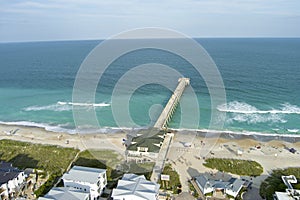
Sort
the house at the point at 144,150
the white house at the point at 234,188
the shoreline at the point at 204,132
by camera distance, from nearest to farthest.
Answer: the white house at the point at 234,188, the house at the point at 144,150, the shoreline at the point at 204,132

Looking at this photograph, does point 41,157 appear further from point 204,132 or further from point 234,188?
point 204,132

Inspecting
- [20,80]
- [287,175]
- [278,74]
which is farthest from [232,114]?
[20,80]

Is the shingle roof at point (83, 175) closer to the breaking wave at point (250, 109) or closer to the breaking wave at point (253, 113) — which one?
the breaking wave at point (253, 113)

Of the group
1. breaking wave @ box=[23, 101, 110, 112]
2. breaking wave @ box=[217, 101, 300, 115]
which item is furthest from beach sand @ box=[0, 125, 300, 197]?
breaking wave @ box=[217, 101, 300, 115]

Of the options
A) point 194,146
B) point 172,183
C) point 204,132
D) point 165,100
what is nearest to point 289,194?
point 172,183

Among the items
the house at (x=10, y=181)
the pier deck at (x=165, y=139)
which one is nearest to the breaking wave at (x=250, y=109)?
the pier deck at (x=165, y=139)

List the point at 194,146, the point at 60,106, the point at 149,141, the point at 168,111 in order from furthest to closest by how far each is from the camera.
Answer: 1. the point at 60,106
2. the point at 168,111
3. the point at 194,146
4. the point at 149,141
